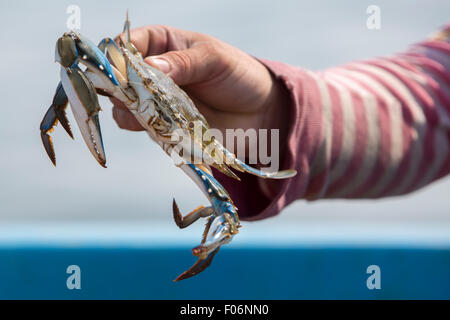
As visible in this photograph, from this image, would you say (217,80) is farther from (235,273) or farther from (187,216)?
(235,273)

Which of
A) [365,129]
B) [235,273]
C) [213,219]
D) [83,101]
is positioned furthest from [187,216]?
[235,273]

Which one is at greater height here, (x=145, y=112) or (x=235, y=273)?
(x=145, y=112)

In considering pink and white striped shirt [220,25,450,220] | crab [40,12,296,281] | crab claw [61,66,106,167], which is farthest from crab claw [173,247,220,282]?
pink and white striped shirt [220,25,450,220]

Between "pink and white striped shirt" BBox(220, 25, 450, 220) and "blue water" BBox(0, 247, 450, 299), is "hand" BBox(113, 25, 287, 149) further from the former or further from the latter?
"blue water" BBox(0, 247, 450, 299)

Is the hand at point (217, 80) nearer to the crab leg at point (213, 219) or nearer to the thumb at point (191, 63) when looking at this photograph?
the thumb at point (191, 63)

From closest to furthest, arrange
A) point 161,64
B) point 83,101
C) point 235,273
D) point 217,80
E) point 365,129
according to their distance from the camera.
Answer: point 83,101 < point 161,64 < point 217,80 < point 365,129 < point 235,273

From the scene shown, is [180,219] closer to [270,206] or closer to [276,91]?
[270,206]
